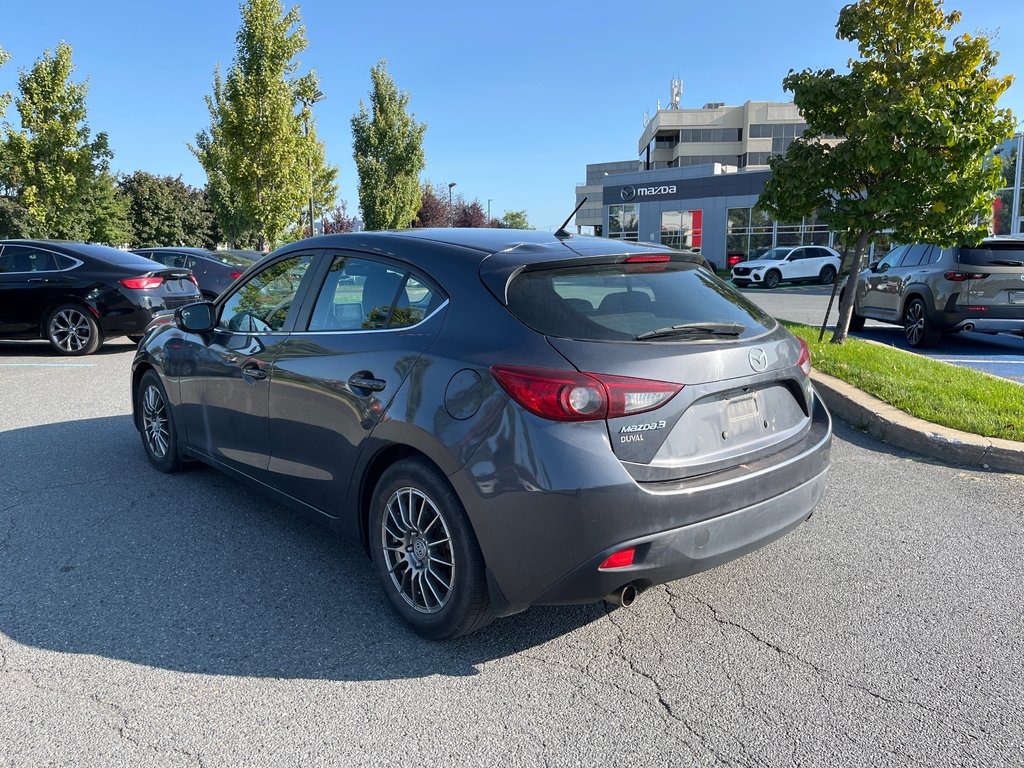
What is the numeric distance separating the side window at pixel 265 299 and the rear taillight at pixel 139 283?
22.7 ft

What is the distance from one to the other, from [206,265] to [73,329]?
4.80 m

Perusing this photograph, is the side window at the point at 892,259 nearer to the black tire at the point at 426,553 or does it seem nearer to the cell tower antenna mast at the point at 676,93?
the black tire at the point at 426,553

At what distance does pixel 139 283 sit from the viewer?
10547 millimetres

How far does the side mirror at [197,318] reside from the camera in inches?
174

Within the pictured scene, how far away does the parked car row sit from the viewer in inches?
411

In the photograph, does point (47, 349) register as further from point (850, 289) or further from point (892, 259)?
point (892, 259)

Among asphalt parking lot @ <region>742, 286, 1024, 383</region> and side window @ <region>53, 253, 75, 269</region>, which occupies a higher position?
side window @ <region>53, 253, 75, 269</region>

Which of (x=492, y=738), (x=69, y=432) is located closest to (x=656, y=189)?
(x=69, y=432)

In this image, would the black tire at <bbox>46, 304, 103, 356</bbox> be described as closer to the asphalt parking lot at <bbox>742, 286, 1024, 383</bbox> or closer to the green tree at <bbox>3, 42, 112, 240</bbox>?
the asphalt parking lot at <bbox>742, 286, 1024, 383</bbox>

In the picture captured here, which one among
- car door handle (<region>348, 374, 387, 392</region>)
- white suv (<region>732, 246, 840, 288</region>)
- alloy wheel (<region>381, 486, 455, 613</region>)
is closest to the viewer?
alloy wheel (<region>381, 486, 455, 613</region>)

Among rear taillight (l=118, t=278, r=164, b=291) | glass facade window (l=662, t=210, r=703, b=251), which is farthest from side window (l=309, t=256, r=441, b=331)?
glass facade window (l=662, t=210, r=703, b=251)

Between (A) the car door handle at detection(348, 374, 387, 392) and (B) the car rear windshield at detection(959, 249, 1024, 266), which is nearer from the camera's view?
(A) the car door handle at detection(348, 374, 387, 392)

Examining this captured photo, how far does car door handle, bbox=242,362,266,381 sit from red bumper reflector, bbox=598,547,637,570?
80.7 inches

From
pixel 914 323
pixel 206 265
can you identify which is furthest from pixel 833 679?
pixel 206 265
